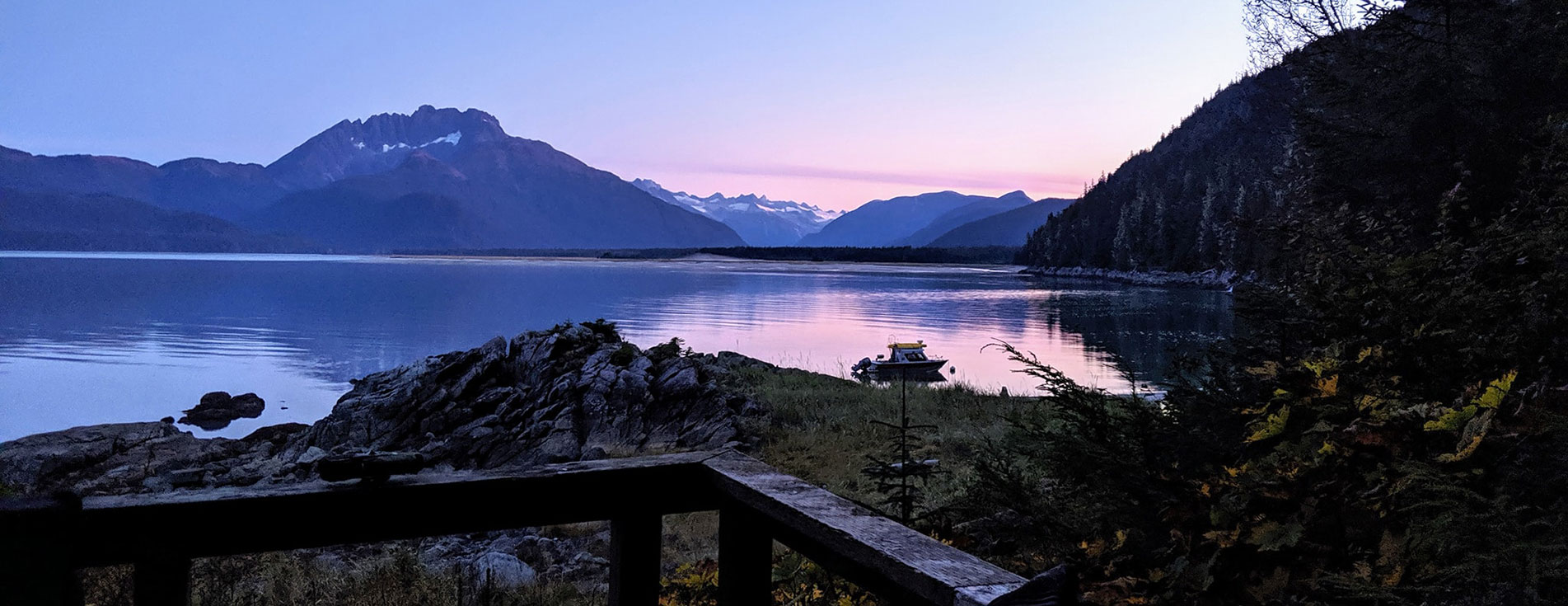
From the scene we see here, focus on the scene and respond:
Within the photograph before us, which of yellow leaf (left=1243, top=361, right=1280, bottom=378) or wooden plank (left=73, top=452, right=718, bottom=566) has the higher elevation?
yellow leaf (left=1243, top=361, right=1280, bottom=378)

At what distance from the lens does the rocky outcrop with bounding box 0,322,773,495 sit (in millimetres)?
17266

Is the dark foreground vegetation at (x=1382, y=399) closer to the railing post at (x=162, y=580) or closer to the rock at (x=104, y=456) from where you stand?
the railing post at (x=162, y=580)

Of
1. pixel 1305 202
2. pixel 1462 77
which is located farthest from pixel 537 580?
pixel 1462 77

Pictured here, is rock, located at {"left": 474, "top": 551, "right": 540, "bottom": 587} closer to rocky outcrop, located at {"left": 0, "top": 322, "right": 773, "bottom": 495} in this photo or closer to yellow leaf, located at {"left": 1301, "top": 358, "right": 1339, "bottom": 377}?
rocky outcrop, located at {"left": 0, "top": 322, "right": 773, "bottom": 495}

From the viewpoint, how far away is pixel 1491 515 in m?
3.28

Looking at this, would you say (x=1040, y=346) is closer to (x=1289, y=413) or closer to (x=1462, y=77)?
(x=1462, y=77)

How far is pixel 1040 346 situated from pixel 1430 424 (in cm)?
4653

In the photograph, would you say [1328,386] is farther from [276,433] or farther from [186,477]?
[276,433]

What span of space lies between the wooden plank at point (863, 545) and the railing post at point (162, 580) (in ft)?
4.85

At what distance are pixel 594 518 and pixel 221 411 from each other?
32227mm

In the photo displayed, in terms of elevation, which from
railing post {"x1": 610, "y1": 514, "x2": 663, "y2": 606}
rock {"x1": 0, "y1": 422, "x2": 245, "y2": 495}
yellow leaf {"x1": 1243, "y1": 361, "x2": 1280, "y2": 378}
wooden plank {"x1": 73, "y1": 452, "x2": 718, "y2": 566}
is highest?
yellow leaf {"x1": 1243, "y1": 361, "x2": 1280, "y2": 378}

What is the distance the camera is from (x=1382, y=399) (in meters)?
4.49

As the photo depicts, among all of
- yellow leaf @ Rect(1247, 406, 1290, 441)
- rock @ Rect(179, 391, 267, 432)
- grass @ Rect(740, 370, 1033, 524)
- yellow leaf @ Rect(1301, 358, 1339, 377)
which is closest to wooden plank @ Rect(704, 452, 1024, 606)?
yellow leaf @ Rect(1247, 406, 1290, 441)

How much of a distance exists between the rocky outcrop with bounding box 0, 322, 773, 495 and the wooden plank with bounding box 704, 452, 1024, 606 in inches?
528
